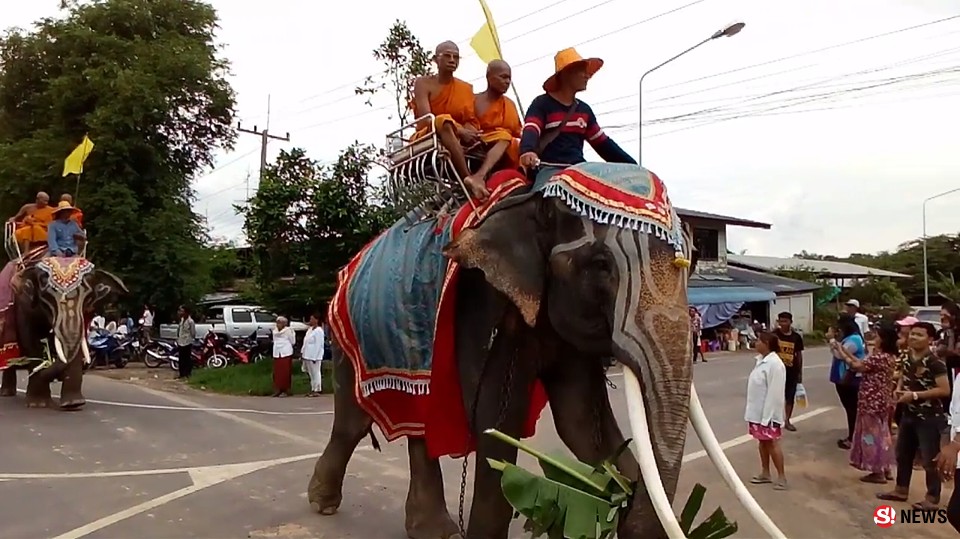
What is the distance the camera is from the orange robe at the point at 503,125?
4.84 meters

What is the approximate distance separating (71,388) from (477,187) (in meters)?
8.64

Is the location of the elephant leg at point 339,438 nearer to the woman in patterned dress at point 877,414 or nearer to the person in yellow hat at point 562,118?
the person in yellow hat at point 562,118

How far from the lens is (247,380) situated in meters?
15.3

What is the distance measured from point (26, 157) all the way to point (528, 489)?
2190 cm

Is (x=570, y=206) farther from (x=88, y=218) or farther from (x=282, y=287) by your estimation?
(x=88, y=218)

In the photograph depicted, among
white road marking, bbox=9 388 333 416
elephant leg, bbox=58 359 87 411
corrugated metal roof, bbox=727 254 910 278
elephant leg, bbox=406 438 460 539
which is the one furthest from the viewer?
corrugated metal roof, bbox=727 254 910 278

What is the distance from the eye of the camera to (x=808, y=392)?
1423 cm

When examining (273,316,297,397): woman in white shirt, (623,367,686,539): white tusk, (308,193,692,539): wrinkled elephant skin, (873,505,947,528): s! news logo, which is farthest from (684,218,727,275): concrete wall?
(623,367,686,539): white tusk

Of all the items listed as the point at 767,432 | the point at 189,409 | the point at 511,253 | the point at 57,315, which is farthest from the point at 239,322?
the point at 511,253

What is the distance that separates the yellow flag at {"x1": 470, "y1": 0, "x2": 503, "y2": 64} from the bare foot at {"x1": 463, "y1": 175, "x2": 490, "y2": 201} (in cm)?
108

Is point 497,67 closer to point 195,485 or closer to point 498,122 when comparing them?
point 498,122

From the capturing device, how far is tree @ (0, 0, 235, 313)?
815 inches

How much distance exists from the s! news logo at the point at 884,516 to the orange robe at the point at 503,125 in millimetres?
3932

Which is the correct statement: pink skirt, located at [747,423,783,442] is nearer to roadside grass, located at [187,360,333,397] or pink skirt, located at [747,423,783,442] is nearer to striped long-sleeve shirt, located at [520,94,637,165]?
striped long-sleeve shirt, located at [520,94,637,165]
